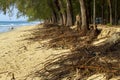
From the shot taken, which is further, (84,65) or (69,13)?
(69,13)

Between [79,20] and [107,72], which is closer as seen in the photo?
[107,72]

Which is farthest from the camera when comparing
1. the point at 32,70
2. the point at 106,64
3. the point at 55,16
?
the point at 55,16

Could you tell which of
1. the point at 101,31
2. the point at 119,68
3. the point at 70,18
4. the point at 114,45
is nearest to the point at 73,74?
the point at 119,68

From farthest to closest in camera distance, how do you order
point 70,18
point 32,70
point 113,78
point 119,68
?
point 70,18 → point 32,70 → point 119,68 → point 113,78

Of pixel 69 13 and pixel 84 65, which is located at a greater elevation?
pixel 69 13

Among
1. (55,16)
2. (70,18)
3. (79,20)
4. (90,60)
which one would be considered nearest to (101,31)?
(79,20)

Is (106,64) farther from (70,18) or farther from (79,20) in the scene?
(70,18)

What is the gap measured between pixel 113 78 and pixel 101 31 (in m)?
11.1

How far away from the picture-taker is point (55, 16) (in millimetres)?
54906

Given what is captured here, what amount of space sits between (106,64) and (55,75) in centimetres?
177

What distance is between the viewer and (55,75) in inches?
461

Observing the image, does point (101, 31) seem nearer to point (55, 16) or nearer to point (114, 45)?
point (114, 45)

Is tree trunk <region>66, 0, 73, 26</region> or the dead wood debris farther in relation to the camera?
tree trunk <region>66, 0, 73, 26</region>

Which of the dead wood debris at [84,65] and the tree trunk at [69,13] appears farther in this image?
the tree trunk at [69,13]
